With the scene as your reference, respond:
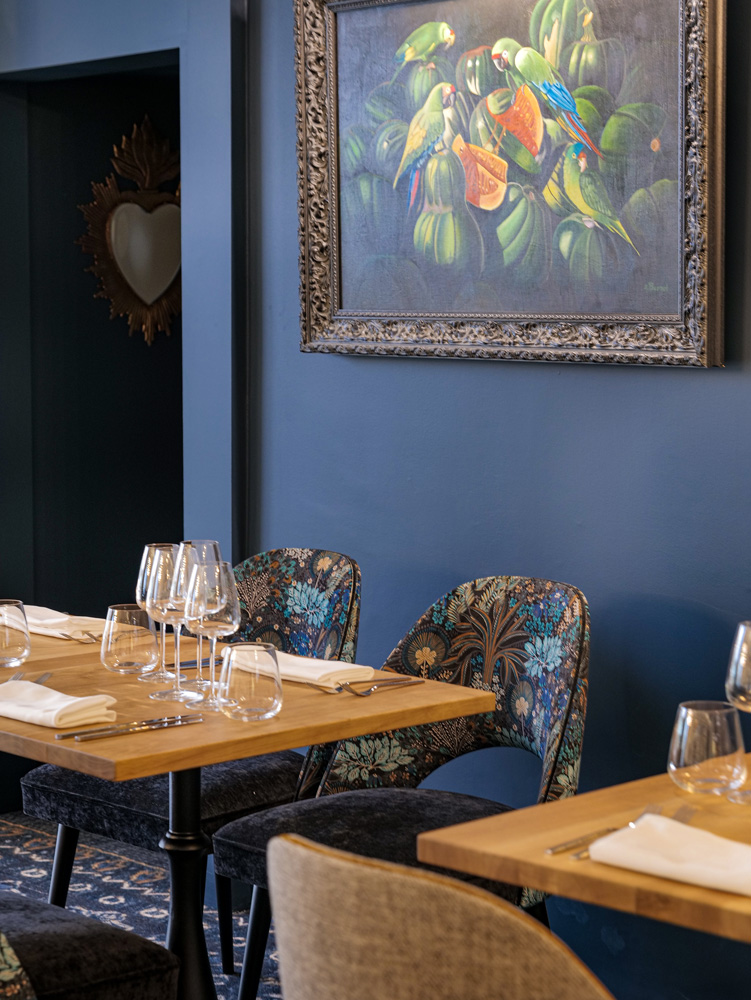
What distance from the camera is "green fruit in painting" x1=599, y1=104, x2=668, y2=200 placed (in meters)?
2.76

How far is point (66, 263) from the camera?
15.0 feet

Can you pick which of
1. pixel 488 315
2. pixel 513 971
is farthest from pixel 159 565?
pixel 513 971

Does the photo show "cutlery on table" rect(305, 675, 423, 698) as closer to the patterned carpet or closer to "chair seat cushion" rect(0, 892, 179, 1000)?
"chair seat cushion" rect(0, 892, 179, 1000)

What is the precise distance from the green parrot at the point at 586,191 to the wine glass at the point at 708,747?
1357mm

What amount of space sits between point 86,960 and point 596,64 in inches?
76.9

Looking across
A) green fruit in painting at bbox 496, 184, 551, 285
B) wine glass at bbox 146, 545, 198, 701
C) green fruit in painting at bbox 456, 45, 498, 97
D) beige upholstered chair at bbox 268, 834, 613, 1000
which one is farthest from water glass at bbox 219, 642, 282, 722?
green fruit in painting at bbox 456, 45, 498, 97

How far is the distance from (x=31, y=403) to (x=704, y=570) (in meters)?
2.46

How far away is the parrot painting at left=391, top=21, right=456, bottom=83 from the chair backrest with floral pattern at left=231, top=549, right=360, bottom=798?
1.13 m

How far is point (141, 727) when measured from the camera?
216 centimetres

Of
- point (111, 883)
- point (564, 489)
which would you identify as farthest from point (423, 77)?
point (111, 883)

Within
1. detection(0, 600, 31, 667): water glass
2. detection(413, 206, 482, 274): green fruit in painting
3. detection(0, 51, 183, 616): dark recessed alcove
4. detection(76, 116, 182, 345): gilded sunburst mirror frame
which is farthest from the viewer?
detection(76, 116, 182, 345): gilded sunburst mirror frame

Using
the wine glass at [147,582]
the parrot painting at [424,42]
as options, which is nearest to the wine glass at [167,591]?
the wine glass at [147,582]

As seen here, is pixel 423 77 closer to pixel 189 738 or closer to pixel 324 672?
pixel 324 672

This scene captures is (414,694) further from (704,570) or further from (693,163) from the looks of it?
(693,163)
